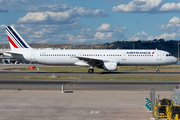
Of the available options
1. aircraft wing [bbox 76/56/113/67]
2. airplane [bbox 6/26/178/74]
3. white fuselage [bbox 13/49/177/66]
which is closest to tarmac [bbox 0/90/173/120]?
aircraft wing [bbox 76/56/113/67]

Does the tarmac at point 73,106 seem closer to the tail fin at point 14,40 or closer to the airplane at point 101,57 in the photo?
the airplane at point 101,57

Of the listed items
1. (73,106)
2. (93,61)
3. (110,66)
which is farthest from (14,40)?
(73,106)

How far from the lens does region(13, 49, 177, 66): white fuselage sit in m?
49.9

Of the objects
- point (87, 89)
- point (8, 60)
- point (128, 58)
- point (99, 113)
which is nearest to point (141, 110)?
point (99, 113)

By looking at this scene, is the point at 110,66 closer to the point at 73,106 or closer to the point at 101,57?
the point at 101,57

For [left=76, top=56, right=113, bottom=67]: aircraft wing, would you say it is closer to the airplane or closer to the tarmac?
the airplane

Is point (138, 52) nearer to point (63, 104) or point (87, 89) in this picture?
point (87, 89)

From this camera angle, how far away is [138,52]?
50188mm

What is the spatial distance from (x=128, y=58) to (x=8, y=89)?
92.6ft

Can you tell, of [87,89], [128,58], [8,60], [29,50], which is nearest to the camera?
[87,89]

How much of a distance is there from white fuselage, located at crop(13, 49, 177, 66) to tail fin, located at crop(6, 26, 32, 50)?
2305mm

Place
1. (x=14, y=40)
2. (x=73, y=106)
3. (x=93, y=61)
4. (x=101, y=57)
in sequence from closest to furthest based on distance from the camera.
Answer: (x=73, y=106)
(x=93, y=61)
(x=101, y=57)
(x=14, y=40)

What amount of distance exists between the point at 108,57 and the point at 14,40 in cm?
2162

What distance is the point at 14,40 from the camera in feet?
176
